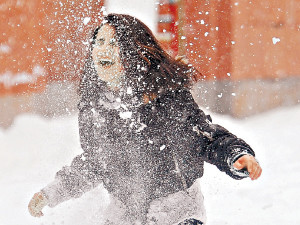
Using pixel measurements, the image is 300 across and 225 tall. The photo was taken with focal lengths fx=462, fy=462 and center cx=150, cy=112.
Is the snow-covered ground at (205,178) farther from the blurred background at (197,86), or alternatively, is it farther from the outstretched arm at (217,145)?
the outstretched arm at (217,145)

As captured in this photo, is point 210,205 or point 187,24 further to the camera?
A: point 187,24

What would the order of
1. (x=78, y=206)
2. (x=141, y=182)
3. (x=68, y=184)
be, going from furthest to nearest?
1. (x=78, y=206)
2. (x=68, y=184)
3. (x=141, y=182)

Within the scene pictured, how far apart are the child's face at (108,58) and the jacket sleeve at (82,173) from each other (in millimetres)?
226

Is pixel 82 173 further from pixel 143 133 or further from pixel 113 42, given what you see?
pixel 113 42

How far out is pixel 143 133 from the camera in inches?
87.4

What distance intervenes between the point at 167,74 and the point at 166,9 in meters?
5.75

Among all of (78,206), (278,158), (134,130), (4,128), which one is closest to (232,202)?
(78,206)

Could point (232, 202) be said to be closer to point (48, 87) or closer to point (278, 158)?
point (278, 158)

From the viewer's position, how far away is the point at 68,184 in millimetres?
2396

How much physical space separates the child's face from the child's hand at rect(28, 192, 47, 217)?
0.70 m

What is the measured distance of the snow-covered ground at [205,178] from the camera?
3.71m

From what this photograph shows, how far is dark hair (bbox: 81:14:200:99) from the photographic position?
224 centimetres

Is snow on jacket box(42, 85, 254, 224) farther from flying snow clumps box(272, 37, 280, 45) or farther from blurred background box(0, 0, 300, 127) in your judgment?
flying snow clumps box(272, 37, 280, 45)

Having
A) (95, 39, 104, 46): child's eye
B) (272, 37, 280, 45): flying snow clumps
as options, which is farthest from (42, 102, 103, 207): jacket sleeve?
(272, 37, 280, 45): flying snow clumps
